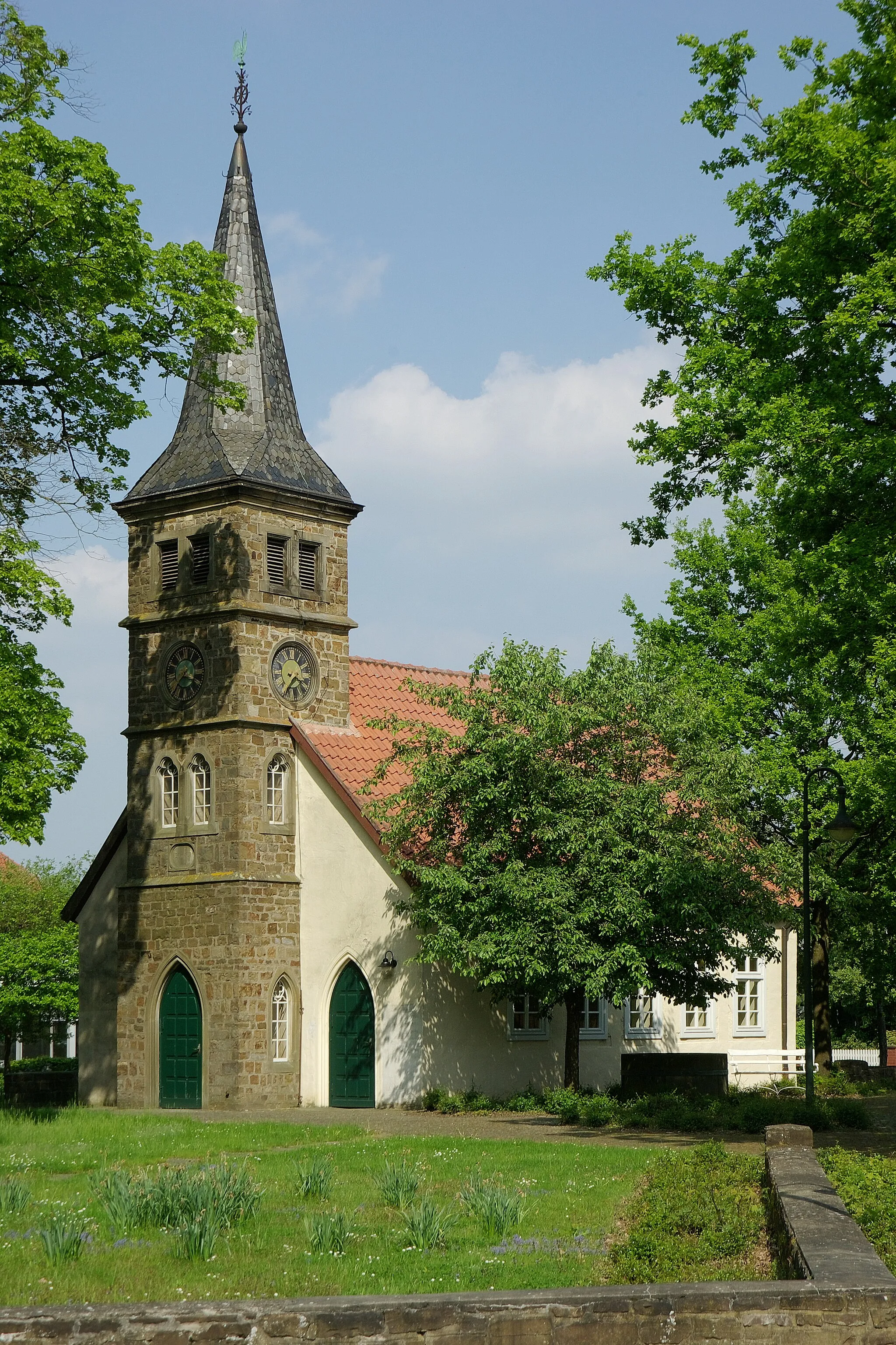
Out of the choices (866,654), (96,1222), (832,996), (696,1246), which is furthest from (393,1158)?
(832,996)

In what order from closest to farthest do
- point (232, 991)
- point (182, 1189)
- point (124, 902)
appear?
point (182, 1189)
point (232, 991)
point (124, 902)

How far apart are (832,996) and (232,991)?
113 ft

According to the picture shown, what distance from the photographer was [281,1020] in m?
28.2

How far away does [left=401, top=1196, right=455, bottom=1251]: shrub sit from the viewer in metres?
10.8

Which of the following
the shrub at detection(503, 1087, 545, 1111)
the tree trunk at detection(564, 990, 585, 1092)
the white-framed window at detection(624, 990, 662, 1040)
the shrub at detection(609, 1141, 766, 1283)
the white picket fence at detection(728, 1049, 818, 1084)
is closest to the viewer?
the shrub at detection(609, 1141, 766, 1283)

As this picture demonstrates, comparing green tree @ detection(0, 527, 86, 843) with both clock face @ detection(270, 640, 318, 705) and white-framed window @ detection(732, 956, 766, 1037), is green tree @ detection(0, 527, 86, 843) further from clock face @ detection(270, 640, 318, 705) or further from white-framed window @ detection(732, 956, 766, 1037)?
white-framed window @ detection(732, 956, 766, 1037)

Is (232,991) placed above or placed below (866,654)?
below

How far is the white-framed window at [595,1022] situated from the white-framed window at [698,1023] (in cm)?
255

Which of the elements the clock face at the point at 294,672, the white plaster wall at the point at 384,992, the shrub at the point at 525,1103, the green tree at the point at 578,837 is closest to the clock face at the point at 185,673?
the clock face at the point at 294,672

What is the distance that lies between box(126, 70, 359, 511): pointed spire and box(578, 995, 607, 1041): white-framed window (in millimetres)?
10325

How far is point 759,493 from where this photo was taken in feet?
92.4

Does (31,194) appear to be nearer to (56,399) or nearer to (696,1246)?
(56,399)

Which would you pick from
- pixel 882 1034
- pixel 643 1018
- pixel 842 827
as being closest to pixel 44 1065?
pixel 643 1018

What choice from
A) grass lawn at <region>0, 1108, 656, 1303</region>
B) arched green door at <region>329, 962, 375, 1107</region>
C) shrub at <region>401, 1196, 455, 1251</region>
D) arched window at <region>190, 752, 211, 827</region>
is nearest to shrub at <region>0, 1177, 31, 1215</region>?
grass lawn at <region>0, 1108, 656, 1303</region>
